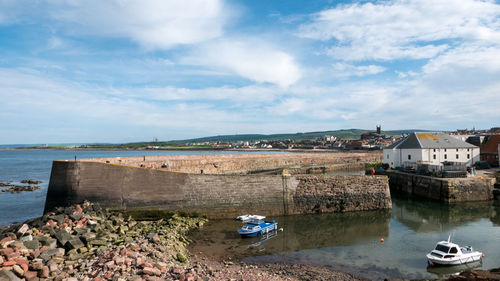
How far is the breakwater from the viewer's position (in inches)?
781

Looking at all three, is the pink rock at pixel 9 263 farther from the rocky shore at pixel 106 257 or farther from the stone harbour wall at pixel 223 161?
the stone harbour wall at pixel 223 161

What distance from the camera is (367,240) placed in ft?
55.9

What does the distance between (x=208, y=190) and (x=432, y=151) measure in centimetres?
2916

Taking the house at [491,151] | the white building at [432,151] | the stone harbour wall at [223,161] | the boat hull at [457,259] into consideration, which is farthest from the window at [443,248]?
the house at [491,151]

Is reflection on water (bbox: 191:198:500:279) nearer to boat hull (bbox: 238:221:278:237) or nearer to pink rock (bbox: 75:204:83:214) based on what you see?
boat hull (bbox: 238:221:278:237)

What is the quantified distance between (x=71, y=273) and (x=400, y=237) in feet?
57.2

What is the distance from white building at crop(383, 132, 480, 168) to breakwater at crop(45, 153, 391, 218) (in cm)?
1516

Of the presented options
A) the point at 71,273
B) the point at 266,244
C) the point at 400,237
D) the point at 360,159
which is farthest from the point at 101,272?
the point at 360,159

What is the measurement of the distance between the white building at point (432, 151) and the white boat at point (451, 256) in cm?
2217

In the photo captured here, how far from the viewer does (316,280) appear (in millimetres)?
11484

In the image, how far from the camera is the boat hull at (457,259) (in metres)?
13.0

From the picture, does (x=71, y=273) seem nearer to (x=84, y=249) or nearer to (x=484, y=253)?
(x=84, y=249)

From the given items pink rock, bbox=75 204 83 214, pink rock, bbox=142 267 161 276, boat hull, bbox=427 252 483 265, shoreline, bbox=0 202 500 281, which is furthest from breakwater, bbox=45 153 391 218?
pink rock, bbox=142 267 161 276

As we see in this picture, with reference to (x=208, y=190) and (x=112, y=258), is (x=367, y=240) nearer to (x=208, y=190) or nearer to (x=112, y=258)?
(x=208, y=190)
